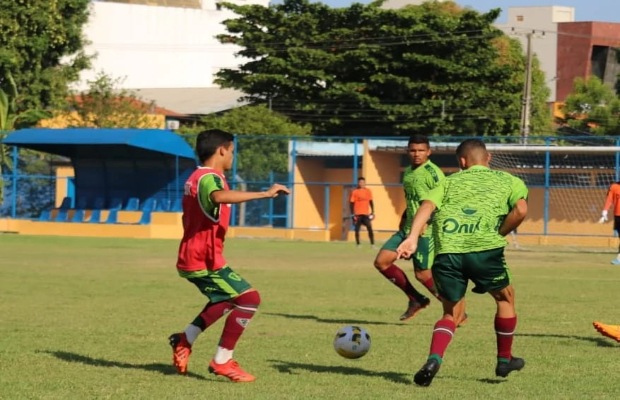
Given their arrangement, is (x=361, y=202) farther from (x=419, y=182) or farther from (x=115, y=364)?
(x=115, y=364)

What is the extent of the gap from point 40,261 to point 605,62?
59.4 m

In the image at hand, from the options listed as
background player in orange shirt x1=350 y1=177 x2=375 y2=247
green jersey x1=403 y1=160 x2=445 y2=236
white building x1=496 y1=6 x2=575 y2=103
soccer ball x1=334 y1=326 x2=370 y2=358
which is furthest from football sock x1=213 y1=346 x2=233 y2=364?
white building x1=496 y1=6 x2=575 y2=103

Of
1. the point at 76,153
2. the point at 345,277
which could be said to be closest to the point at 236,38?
the point at 76,153

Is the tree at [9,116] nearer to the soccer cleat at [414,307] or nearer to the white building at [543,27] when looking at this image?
the soccer cleat at [414,307]

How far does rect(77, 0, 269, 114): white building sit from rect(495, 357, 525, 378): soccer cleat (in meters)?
65.4

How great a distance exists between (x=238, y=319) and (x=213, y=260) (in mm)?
451

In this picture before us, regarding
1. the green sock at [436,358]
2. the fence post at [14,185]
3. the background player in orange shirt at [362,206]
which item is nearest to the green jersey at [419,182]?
the green sock at [436,358]

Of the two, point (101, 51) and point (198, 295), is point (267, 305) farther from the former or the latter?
point (101, 51)

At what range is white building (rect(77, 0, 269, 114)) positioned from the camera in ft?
244

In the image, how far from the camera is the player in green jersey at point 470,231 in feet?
24.9

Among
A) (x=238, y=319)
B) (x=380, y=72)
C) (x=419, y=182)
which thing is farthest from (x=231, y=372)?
(x=380, y=72)

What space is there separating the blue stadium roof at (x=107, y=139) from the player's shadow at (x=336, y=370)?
26910 millimetres

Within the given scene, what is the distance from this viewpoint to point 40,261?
22.9 metres

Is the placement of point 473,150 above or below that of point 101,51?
below
